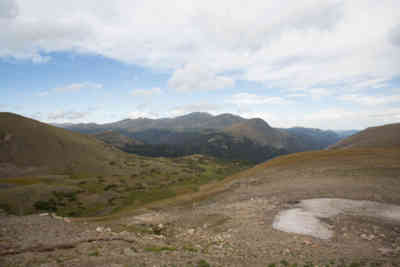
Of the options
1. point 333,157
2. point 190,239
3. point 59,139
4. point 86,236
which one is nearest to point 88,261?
point 86,236

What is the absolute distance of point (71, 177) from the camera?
106 metres

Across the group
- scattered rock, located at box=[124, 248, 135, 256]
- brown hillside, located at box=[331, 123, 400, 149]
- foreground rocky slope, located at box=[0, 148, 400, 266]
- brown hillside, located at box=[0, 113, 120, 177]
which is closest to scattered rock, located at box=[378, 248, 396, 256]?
foreground rocky slope, located at box=[0, 148, 400, 266]

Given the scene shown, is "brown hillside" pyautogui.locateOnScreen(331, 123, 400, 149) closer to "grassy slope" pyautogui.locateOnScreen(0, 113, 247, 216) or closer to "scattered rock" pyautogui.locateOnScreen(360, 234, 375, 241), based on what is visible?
"grassy slope" pyautogui.locateOnScreen(0, 113, 247, 216)

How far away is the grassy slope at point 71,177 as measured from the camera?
6288cm

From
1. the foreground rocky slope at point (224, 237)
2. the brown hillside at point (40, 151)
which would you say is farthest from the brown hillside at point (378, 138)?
the brown hillside at point (40, 151)

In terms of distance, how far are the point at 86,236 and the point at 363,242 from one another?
2123 centimetres

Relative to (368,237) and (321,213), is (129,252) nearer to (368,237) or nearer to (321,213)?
(368,237)

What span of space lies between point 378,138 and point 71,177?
625 ft

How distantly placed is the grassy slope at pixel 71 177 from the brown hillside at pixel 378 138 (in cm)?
10733

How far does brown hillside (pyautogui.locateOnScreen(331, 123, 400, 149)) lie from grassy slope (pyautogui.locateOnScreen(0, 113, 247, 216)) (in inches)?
4226

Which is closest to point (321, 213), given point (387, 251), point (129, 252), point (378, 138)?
point (387, 251)

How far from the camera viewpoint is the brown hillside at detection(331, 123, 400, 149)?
448ft

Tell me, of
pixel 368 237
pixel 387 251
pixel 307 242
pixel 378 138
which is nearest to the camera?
pixel 387 251

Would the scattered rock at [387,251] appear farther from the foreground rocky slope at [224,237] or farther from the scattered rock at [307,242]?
the scattered rock at [307,242]
